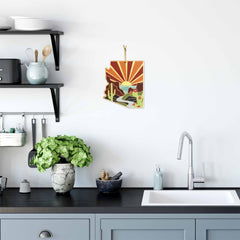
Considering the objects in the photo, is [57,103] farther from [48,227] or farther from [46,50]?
[48,227]

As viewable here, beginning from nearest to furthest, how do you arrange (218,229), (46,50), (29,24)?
(218,229) < (29,24) < (46,50)

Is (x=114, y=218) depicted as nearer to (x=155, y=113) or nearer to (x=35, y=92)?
(x=155, y=113)

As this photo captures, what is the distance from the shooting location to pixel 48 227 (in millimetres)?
2873

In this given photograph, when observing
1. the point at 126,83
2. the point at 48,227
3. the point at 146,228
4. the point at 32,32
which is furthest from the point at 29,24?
the point at 146,228

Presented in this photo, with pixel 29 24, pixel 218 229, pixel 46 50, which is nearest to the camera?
pixel 218 229

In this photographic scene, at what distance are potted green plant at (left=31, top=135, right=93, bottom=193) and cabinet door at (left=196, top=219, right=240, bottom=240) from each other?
0.80 m

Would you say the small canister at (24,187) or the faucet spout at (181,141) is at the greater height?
the faucet spout at (181,141)

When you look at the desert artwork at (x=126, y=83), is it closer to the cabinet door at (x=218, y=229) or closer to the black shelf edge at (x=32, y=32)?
the black shelf edge at (x=32, y=32)

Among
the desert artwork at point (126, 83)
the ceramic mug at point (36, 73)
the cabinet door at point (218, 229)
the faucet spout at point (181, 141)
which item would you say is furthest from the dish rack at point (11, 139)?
the cabinet door at point (218, 229)

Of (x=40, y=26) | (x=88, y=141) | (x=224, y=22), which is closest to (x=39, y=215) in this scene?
(x=88, y=141)

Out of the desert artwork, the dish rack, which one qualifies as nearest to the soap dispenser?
the desert artwork

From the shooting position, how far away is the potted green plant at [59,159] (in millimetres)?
3141

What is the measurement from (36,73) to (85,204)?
84 cm

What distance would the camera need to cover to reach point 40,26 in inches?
125
